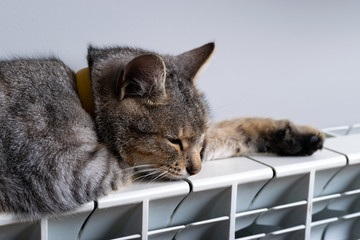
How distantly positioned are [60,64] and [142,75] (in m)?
0.26

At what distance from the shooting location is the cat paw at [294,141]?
124 cm

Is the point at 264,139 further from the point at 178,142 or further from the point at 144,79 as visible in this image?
the point at 144,79

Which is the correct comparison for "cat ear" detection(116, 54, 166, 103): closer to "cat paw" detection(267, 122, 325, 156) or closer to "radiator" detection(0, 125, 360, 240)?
"radiator" detection(0, 125, 360, 240)

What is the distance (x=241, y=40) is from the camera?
4.74 ft

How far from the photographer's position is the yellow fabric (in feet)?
3.60

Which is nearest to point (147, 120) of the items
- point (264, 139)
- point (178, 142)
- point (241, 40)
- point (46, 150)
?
point (178, 142)

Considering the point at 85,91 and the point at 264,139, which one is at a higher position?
the point at 85,91

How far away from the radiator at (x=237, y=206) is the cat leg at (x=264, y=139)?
0.11 feet

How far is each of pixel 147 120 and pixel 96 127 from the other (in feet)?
0.43


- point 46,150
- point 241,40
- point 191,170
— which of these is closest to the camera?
point 46,150

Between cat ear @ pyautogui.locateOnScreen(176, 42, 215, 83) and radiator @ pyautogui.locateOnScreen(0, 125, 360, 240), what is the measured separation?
243mm

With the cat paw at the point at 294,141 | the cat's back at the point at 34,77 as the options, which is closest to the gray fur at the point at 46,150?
the cat's back at the point at 34,77

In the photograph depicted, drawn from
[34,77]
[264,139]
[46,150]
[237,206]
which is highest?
[34,77]

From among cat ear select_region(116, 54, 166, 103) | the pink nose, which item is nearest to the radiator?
the pink nose
